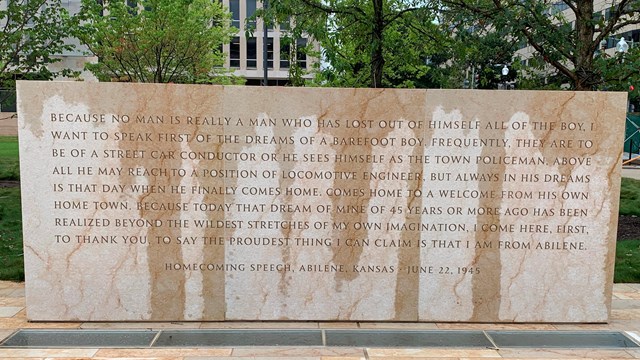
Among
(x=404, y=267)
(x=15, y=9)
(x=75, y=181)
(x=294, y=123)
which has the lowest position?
(x=404, y=267)

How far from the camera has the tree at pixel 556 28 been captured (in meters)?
8.65

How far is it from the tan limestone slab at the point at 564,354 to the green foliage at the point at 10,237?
6.11 metres

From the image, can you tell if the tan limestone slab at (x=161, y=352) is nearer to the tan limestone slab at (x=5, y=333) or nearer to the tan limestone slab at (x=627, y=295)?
the tan limestone slab at (x=5, y=333)

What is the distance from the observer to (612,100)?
17.8 ft

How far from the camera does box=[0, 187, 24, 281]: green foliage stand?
7623 mm

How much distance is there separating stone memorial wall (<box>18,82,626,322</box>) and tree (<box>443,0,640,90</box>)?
3.58 metres

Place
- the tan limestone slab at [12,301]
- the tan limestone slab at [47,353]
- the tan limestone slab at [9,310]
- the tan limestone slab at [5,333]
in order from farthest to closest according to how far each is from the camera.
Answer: the tan limestone slab at [12,301]
the tan limestone slab at [9,310]
the tan limestone slab at [5,333]
the tan limestone slab at [47,353]

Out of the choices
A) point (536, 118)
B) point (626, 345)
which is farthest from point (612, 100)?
point (626, 345)

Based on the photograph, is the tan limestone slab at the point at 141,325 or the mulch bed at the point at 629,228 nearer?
the tan limestone slab at the point at 141,325

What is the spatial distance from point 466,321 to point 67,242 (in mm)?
4060

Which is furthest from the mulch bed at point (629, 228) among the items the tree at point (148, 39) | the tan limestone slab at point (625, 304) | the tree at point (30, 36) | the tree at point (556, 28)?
the tree at point (148, 39)

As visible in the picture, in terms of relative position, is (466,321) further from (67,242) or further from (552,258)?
(67,242)

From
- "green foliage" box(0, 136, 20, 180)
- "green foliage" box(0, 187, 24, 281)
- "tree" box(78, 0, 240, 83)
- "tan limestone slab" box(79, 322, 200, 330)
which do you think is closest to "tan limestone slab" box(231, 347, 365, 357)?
"tan limestone slab" box(79, 322, 200, 330)

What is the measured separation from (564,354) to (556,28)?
227 inches
